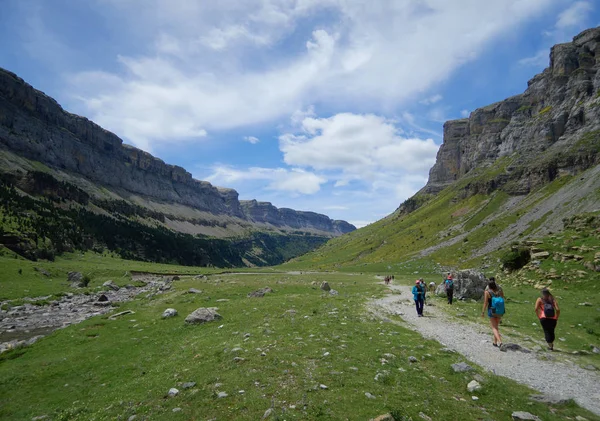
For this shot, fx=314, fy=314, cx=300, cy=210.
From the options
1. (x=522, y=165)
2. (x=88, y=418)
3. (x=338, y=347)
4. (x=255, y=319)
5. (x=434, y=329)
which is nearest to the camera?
(x=88, y=418)

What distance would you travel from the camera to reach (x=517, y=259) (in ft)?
147

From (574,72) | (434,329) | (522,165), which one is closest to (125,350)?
(434,329)

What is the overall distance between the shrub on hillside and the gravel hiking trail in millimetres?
28577

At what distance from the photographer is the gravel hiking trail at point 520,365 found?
11086 millimetres

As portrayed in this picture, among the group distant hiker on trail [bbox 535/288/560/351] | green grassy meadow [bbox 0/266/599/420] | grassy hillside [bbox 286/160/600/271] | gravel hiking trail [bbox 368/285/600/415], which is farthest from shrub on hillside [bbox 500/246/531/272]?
green grassy meadow [bbox 0/266/599/420]

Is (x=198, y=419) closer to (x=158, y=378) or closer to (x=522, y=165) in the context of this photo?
(x=158, y=378)

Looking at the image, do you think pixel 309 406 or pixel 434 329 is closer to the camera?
pixel 309 406

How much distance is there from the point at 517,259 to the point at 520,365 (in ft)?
123

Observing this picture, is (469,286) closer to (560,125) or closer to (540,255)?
(540,255)

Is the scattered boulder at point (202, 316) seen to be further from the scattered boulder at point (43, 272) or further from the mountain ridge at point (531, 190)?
the mountain ridge at point (531, 190)

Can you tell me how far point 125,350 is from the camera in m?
19.6

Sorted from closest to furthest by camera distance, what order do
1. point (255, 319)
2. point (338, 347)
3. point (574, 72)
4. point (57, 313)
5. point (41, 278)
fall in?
1. point (338, 347)
2. point (255, 319)
3. point (57, 313)
4. point (41, 278)
5. point (574, 72)

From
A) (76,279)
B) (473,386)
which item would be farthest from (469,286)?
(76,279)

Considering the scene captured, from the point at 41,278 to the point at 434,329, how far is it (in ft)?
246
